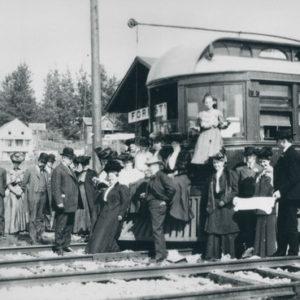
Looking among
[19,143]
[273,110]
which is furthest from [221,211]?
[19,143]

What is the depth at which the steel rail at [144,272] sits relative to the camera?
22.4ft

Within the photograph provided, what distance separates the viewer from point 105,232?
9.27 meters

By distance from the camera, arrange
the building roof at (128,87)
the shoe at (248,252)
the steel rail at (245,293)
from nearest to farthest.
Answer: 1. the steel rail at (245,293)
2. the shoe at (248,252)
3. the building roof at (128,87)

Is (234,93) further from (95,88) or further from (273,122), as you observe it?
(95,88)

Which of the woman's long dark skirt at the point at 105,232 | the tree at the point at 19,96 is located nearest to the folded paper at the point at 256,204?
the woman's long dark skirt at the point at 105,232

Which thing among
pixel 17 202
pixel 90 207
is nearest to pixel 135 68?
pixel 17 202

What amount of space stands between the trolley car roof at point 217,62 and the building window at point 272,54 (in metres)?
0.07

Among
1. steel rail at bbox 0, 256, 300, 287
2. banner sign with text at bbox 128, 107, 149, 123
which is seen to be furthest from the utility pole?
steel rail at bbox 0, 256, 300, 287

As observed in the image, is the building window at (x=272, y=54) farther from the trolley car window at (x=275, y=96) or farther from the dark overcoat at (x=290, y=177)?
the dark overcoat at (x=290, y=177)

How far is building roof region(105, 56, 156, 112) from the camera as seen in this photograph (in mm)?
19200

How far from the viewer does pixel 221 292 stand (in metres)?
6.15

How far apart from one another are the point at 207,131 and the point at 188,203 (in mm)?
1179

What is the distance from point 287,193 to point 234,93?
2.16m

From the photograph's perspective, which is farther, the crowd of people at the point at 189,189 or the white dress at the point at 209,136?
the white dress at the point at 209,136
